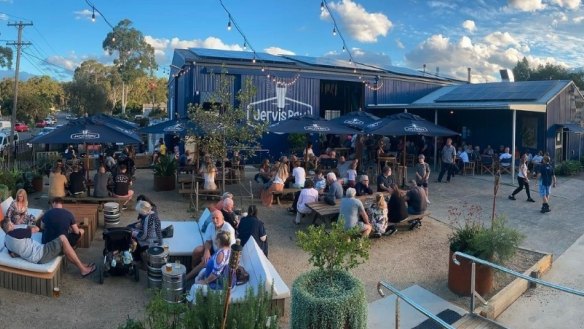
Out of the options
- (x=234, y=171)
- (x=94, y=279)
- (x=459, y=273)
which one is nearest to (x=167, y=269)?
(x=94, y=279)

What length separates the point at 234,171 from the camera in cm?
1452

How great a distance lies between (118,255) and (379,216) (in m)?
4.59

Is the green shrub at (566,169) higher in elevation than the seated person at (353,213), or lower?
higher

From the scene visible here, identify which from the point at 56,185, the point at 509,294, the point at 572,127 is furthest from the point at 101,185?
the point at 572,127

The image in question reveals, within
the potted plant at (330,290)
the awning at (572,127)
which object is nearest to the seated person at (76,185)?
the potted plant at (330,290)

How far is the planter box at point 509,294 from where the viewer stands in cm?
602

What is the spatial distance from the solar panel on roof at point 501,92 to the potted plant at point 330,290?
58.5ft

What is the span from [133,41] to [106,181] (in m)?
53.5

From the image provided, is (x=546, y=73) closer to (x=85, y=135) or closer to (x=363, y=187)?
(x=363, y=187)

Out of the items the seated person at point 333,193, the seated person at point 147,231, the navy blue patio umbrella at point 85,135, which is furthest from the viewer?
the navy blue patio umbrella at point 85,135

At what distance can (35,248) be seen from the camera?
654 centimetres

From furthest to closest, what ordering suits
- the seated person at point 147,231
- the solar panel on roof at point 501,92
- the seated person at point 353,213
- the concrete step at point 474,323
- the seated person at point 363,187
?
the solar panel on roof at point 501,92 → the seated person at point 363,187 → the seated person at point 353,213 → the seated person at point 147,231 → the concrete step at point 474,323

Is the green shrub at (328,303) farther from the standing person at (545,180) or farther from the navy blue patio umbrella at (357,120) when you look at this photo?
the navy blue patio umbrella at (357,120)

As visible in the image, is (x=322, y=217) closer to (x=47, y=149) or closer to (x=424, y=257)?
(x=424, y=257)
